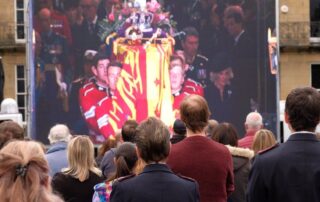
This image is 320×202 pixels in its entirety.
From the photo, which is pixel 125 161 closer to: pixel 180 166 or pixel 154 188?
pixel 180 166

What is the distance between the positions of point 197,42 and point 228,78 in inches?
29.3

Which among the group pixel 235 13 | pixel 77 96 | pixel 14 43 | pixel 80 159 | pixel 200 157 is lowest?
pixel 80 159

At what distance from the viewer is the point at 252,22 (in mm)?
12078

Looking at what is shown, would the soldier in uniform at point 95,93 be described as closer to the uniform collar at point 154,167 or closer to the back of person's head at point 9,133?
the back of person's head at point 9,133

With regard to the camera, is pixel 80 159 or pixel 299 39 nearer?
pixel 80 159

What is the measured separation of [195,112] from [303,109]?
1354 mm

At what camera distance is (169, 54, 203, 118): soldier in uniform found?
12070 millimetres

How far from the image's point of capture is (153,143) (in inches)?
167

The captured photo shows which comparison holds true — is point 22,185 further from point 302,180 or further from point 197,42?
point 197,42

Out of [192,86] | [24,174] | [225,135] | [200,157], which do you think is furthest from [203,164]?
[192,86]

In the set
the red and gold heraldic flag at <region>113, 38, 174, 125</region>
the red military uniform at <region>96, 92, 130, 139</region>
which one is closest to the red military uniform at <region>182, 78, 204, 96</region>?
the red and gold heraldic flag at <region>113, 38, 174, 125</region>

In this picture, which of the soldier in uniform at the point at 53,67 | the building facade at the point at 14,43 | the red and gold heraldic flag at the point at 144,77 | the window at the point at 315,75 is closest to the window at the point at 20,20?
the building facade at the point at 14,43

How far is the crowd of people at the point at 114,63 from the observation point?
39.6 ft

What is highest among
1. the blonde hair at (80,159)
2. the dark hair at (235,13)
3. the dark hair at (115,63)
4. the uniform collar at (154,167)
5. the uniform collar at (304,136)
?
the dark hair at (235,13)
